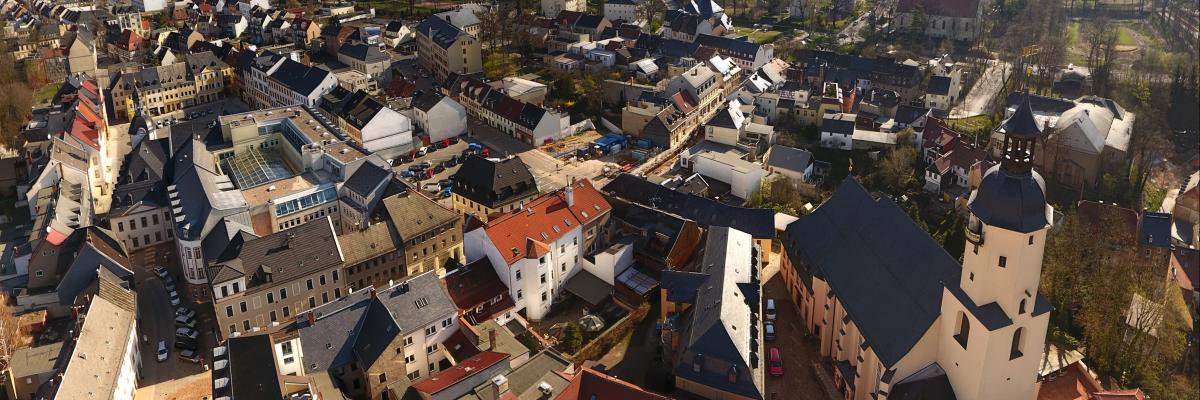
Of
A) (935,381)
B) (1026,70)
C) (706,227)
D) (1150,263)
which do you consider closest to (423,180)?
(706,227)

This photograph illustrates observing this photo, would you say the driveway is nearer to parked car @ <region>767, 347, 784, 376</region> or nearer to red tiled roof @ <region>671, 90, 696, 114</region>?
parked car @ <region>767, 347, 784, 376</region>

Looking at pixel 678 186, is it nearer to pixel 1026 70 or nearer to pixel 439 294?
pixel 439 294

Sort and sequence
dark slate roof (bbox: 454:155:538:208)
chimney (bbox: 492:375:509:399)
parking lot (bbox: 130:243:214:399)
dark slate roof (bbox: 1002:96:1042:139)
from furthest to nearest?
dark slate roof (bbox: 454:155:538:208)
parking lot (bbox: 130:243:214:399)
chimney (bbox: 492:375:509:399)
dark slate roof (bbox: 1002:96:1042:139)

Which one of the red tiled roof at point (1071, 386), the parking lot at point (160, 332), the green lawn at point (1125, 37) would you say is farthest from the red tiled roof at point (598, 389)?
the green lawn at point (1125, 37)

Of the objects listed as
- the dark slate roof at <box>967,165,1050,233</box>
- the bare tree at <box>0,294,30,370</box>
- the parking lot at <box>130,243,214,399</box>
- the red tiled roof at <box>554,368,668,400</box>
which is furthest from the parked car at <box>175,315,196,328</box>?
the dark slate roof at <box>967,165,1050,233</box>

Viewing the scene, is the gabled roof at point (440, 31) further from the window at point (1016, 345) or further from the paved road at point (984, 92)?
the window at point (1016, 345)

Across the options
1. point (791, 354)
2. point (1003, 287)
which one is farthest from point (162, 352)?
point (1003, 287)
